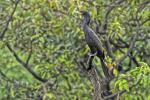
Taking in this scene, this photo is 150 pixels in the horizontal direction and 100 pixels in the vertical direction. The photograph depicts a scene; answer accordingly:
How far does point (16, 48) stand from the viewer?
810 cm

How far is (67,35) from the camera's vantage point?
7316mm

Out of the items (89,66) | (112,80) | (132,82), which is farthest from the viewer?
(112,80)

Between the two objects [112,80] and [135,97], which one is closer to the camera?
[135,97]

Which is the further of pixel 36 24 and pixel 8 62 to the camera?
pixel 8 62

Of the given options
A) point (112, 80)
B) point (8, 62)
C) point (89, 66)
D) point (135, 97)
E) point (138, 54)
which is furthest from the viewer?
point (8, 62)

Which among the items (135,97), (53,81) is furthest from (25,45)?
(135,97)

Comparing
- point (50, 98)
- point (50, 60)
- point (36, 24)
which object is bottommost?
point (50, 98)

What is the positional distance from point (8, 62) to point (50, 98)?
4.36ft

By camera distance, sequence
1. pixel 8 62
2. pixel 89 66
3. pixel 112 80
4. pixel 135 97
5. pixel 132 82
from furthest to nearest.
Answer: pixel 8 62 < pixel 112 80 < pixel 135 97 < pixel 132 82 < pixel 89 66

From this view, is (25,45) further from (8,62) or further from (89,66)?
(89,66)

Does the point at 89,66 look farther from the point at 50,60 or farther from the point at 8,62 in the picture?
the point at 8,62

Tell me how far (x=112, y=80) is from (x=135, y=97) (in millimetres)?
533

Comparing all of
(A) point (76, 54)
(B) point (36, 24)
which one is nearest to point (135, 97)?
(A) point (76, 54)

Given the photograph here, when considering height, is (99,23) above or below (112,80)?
above
